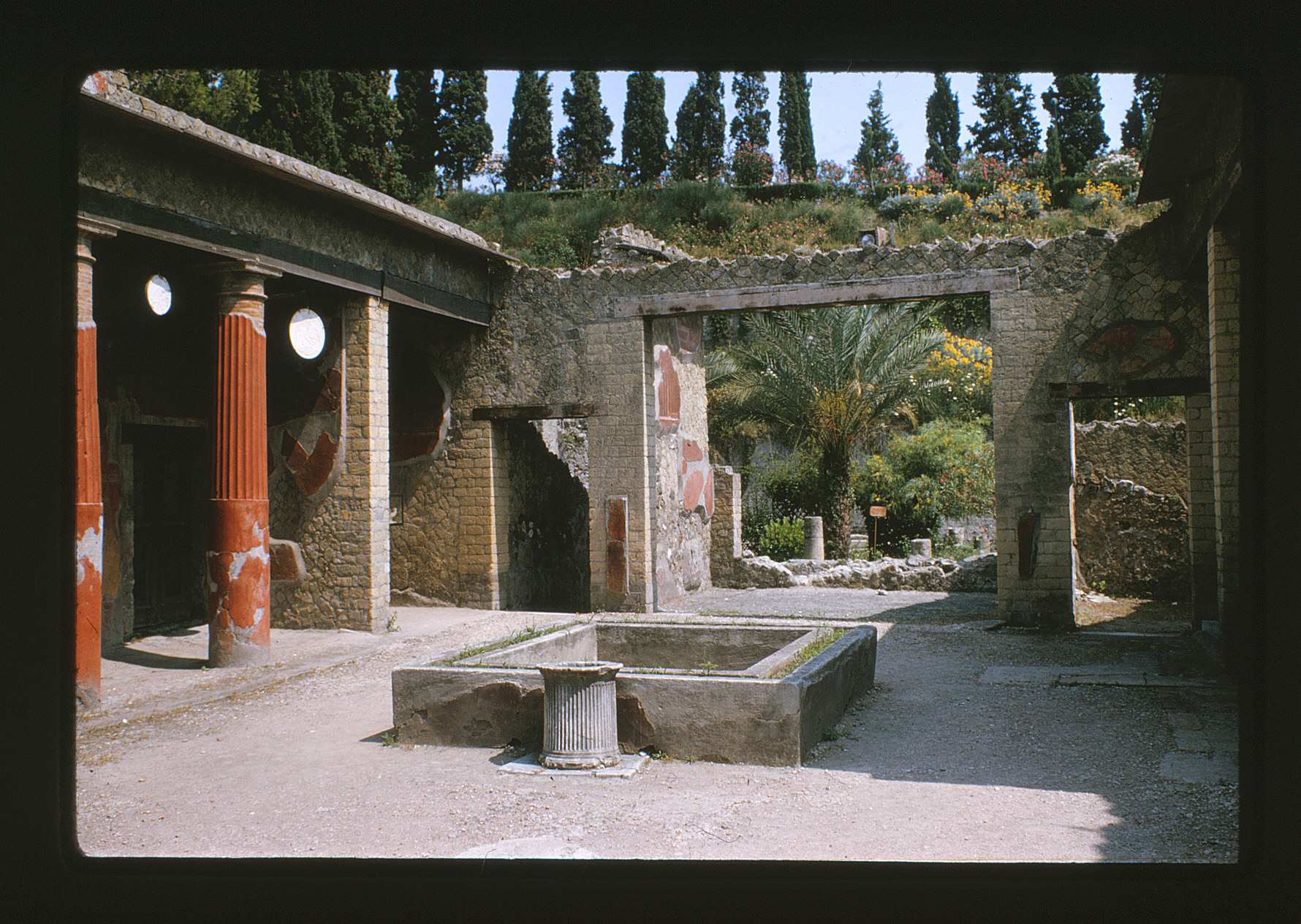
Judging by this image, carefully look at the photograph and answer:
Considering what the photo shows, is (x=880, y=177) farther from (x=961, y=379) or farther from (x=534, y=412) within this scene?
(x=534, y=412)

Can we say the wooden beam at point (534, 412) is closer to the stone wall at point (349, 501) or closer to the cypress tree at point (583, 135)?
the stone wall at point (349, 501)

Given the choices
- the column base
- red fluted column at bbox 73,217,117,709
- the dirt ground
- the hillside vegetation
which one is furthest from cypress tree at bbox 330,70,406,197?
the dirt ground

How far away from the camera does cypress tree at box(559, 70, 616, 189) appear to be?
32125 mm

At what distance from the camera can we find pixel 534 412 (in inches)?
440

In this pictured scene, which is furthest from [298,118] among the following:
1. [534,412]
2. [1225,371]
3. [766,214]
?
[1225,371]

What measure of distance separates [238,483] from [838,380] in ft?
35.2

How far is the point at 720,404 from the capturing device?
18453 millimetres

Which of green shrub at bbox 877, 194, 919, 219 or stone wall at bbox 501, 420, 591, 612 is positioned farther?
green shrub at bbox 877, 194, 919, 219

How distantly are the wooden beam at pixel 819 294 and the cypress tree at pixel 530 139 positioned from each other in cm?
2339

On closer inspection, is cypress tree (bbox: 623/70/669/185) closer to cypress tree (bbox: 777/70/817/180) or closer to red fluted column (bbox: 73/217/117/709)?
cypress tree (bbox: 777/70/817/180)

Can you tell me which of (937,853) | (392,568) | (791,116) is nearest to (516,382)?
(392,568)

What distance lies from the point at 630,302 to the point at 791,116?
2391 centimetres

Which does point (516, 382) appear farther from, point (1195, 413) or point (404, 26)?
point (404, 26)

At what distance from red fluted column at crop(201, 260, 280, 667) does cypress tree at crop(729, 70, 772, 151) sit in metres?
27.5
